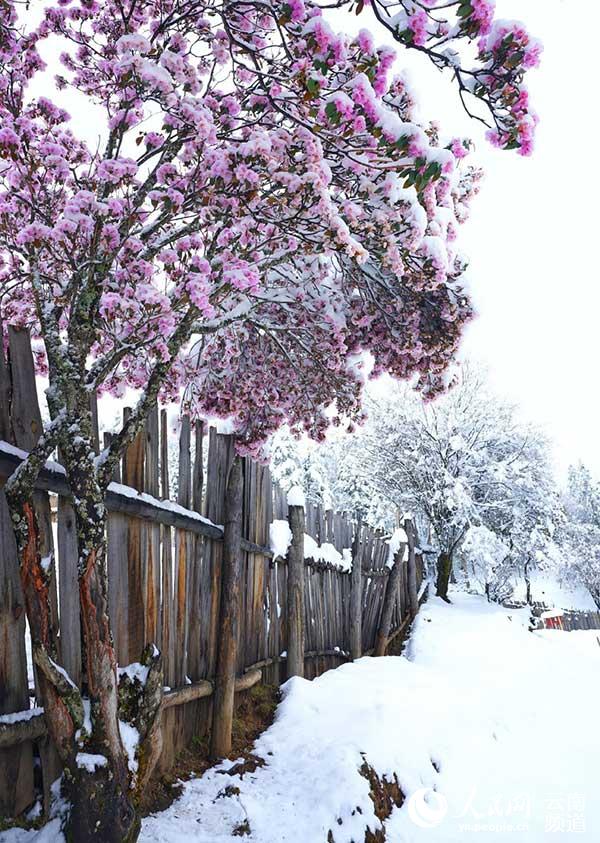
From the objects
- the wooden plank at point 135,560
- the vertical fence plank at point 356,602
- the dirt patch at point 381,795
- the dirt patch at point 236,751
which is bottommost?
the dirt patch at point 381,795

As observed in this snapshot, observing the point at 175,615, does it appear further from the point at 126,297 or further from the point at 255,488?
the point at 126,297

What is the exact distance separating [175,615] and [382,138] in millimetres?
3130

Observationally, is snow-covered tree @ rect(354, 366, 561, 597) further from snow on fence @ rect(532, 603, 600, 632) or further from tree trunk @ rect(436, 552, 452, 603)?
snow on fence @ rect(532, 603, 600, 632)

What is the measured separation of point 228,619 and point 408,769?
170 centimetres

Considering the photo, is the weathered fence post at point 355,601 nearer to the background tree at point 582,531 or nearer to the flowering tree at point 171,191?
the flowering tree at point 171,191

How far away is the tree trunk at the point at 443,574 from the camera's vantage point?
64.9ft

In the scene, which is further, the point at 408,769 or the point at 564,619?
the point at 564,619

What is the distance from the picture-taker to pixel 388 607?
375 inches

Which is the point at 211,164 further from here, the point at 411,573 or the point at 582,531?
the point at 582,531

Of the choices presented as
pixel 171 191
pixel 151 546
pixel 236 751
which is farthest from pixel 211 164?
pixel 236 751

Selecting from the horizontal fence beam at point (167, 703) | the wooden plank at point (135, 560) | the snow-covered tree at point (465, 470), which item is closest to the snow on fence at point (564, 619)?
the snow-covered tree at point (465, 470)

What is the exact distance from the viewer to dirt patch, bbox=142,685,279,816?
333 cm

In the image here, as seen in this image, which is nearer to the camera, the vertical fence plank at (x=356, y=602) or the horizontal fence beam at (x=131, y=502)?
the horizontal fence beam at (x=131, y=502)

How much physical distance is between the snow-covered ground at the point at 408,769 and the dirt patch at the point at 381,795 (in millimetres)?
58
